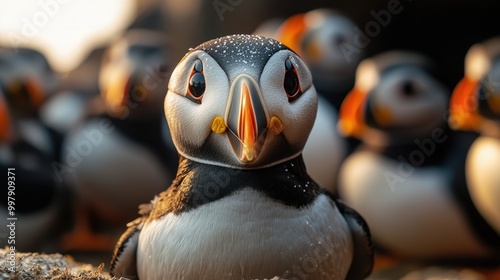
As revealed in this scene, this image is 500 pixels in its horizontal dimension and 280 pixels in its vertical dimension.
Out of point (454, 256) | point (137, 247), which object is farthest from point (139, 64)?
point (137, 247)

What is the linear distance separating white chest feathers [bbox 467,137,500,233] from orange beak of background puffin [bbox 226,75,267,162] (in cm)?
169

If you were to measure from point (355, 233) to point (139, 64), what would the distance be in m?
2.12

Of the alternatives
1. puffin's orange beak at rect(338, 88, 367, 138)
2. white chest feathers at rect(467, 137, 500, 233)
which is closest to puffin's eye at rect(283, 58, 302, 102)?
white chest feathers at rect(467, 137, 500, 233)

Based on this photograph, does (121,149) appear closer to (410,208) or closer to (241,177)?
(410,208)

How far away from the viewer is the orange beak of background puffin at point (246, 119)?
1.13 m

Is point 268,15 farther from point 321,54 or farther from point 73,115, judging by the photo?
point 73,115

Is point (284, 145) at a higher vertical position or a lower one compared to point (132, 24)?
higher

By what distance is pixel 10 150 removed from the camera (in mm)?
2768

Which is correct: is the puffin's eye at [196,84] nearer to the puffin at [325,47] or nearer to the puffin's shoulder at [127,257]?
the puffin's shoulder at [127,257]

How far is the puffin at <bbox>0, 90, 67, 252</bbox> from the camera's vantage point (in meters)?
2.69

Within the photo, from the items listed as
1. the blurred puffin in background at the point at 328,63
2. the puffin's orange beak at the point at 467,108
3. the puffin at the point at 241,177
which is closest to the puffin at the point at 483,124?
the puffin's orange beak at the point at 467,108

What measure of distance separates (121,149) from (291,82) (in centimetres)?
213

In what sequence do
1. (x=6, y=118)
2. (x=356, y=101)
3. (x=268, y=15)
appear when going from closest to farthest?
1. (x=6, y=118)
2. (x=356, y=101)
3. (x=268, y=15)

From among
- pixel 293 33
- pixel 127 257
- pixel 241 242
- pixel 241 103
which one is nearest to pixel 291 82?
pixel 241 103
